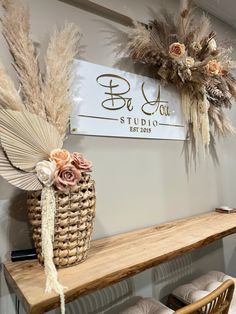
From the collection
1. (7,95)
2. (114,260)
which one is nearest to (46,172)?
(7,95)

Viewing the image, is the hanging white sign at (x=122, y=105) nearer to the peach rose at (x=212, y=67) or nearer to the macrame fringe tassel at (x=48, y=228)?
the peach rose at (x=212, y=67)

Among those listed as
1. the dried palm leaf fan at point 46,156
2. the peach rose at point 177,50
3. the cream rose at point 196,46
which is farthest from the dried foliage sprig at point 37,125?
the cream rose at point 196,46

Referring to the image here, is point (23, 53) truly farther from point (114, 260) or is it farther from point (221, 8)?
point (221, 8)

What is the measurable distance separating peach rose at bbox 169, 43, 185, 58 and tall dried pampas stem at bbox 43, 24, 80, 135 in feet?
2.16

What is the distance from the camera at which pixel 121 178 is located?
53.2 inches

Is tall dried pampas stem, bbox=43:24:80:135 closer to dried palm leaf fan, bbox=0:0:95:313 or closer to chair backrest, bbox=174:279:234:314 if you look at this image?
dried palm leaf fan, bbox=0:0:95:313

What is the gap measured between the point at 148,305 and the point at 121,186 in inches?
24.3

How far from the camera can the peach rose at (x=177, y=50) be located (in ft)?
4.65

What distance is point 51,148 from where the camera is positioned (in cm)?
87

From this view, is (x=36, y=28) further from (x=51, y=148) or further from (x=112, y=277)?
(x=112, y=277)

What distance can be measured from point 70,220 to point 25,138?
0.32 m

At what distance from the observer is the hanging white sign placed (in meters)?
1.23

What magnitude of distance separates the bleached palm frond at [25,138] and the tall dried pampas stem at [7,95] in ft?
0.11

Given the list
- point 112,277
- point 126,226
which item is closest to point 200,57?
point 126,226
